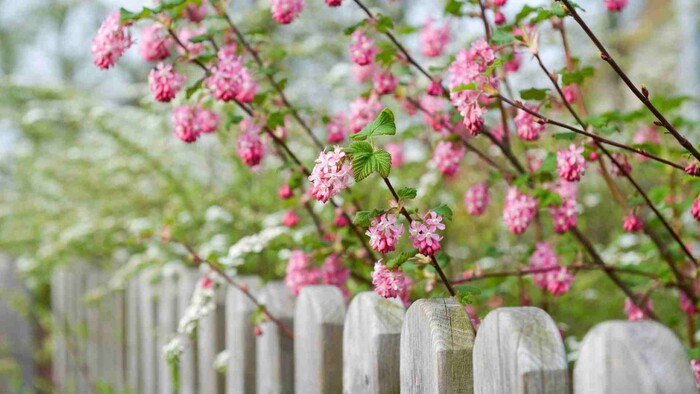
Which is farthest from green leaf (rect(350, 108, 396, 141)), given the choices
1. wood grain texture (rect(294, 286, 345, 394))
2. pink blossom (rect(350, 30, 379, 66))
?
pink blossom (rect(350, 30, 379, 66))

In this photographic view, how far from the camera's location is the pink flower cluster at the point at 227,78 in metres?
1.54

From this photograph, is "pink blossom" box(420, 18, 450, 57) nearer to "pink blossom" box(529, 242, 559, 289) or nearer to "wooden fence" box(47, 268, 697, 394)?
"pink blossom" box(529, 242, 559, 289)

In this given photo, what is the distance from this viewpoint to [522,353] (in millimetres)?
925

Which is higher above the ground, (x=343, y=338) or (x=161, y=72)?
(x=161, y=72)

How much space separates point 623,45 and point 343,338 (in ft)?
31.5


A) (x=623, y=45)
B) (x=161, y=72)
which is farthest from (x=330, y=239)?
(x=623, y=45)

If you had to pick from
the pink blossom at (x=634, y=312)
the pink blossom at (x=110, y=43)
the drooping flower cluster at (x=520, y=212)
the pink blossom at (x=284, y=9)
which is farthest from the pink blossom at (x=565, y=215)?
the pink blossom at (x=110, y=43)

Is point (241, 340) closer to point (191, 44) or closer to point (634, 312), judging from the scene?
point (191, 44)

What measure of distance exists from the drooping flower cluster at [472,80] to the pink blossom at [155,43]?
0.64 meters

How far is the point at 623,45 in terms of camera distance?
396 inches

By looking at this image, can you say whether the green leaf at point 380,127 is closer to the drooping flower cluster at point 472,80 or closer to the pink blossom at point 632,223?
the drooping flower cluster at point 472,80

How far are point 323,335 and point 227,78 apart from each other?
0.55m

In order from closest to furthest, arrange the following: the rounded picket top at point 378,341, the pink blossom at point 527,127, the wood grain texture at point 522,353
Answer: the wood grain texture at point 522,353, the rounded picket top at point 378,341, the pink blossom at point 527,127

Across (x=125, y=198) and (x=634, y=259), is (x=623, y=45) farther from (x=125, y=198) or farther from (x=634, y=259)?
(x=634, y=259)
